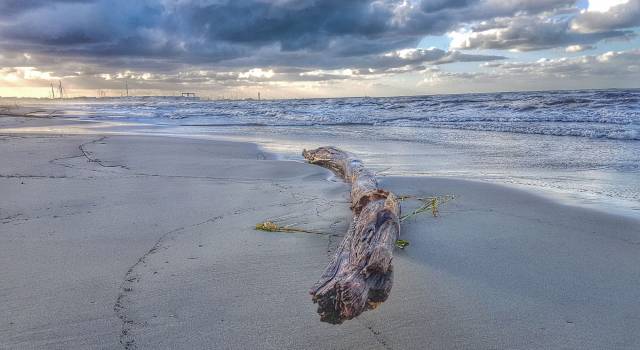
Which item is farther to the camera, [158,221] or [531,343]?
[158,221]

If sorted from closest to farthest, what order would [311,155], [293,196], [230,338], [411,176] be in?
[230,338] → [293,196] → [411,176] → [311,155]

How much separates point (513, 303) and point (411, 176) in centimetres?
384

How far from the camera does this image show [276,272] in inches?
112

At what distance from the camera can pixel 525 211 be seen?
432cm

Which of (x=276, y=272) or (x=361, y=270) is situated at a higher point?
(x=361, y=270)

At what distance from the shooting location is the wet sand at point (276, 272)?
2.15 metres

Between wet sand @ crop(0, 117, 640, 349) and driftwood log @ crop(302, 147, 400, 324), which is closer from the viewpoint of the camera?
driftwood log @ crop(302, 147, 400, 324)

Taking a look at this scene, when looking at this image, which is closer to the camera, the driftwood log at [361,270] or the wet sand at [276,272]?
the driftwood log at [361,270]

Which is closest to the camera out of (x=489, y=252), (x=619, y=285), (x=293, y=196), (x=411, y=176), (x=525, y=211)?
(x=619, y=285)

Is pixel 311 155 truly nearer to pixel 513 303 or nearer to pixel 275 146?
pixel 275 146

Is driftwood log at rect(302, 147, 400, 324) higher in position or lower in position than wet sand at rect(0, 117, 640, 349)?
higher

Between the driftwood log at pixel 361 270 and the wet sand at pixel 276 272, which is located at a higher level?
the driftwood log at pixel 361 270

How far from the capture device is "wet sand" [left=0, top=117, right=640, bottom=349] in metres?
2.15

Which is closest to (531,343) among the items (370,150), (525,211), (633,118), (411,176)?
(525,211)
